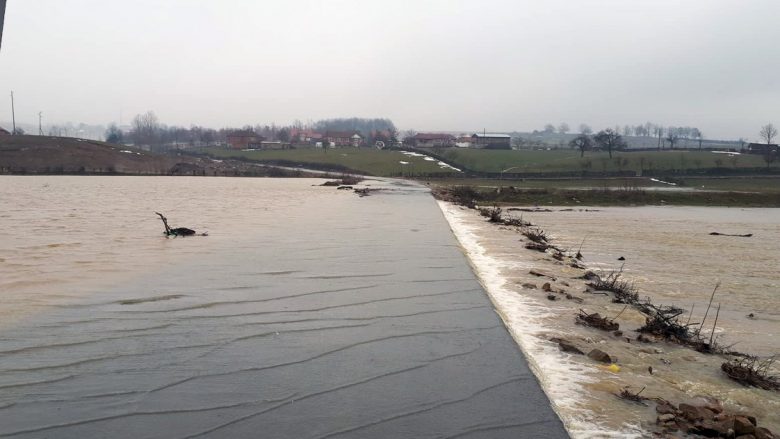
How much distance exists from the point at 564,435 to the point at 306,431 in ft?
7.45

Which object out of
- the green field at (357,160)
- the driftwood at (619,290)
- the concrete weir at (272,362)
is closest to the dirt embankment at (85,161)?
the green field at (357,160)

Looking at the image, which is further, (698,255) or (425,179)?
(425,179)

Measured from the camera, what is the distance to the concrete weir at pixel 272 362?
5508mm

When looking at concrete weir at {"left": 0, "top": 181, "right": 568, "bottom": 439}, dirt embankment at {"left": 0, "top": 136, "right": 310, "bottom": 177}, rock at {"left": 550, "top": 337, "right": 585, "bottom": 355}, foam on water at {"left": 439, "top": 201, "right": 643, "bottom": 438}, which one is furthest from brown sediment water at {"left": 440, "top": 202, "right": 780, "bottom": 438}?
dirt embankment at {"left": 0, "top": 136, "right": 310, "bottom": 177}

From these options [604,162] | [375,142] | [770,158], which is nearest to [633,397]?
[604,162]

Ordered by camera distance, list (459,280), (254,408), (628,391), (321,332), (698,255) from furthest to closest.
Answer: (698,255) < (459,280) < (321,332) < (628,391) < (254,408)

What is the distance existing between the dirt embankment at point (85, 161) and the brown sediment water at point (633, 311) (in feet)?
186

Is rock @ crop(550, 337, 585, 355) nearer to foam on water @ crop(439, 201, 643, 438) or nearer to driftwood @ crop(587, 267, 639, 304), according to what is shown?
foam on water @ crop(439, 201, 643, 438)

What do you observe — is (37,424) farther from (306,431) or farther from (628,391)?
(628,391)

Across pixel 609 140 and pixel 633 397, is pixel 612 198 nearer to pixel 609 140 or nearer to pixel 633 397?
pixel 633 397

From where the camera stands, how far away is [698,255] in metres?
20.6

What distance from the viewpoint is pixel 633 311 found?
1080cm

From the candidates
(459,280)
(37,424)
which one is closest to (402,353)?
(37,424)

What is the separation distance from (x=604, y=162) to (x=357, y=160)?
3773 cm
